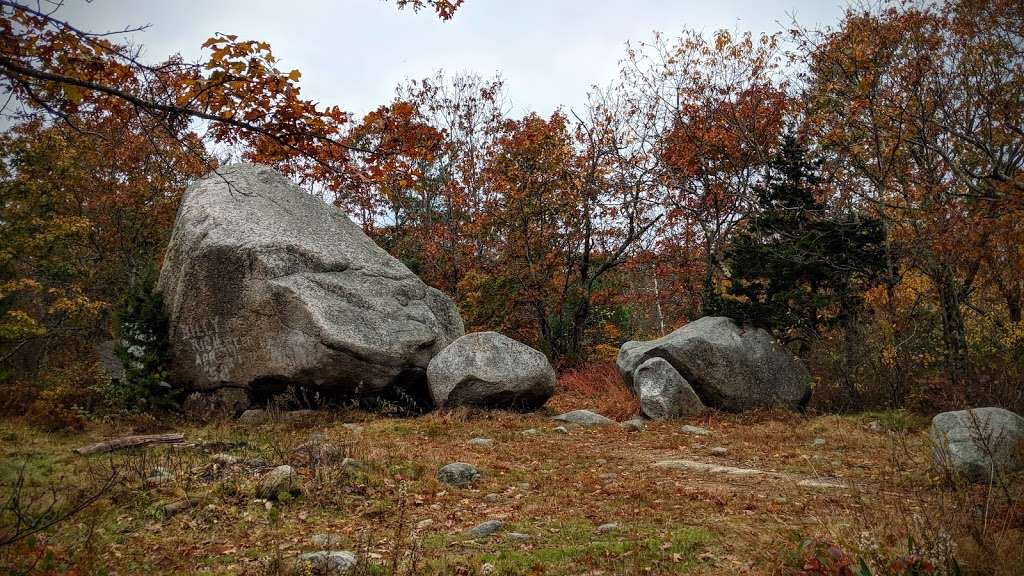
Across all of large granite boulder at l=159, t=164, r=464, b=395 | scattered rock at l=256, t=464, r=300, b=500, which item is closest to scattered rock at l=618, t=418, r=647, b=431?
large granite boulder at l=159, t=164, r=464, b=395

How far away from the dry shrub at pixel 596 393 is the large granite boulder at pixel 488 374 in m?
1.34

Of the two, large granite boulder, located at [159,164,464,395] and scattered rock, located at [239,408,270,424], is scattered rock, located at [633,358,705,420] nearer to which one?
large granite boulder, located at [159,164,464,395]

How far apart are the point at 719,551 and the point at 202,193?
42.2 ft

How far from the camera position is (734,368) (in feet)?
44.6

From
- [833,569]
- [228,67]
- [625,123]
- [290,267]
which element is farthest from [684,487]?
[625,123]

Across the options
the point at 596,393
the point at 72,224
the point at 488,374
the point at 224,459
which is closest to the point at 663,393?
the point at 596,393

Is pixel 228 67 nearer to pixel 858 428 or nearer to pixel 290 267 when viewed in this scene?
pixel 290 267

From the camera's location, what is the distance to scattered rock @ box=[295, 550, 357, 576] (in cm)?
457

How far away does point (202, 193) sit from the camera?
46.4 feet

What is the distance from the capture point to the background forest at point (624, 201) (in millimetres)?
5668

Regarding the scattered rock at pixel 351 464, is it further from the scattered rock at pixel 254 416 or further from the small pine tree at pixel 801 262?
the small pine tree at pixel 801 262

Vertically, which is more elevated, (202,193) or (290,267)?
(202,193)

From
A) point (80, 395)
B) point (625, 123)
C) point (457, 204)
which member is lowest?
point (80, 395)

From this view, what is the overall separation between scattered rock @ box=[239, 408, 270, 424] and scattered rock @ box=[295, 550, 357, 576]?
7.39m
